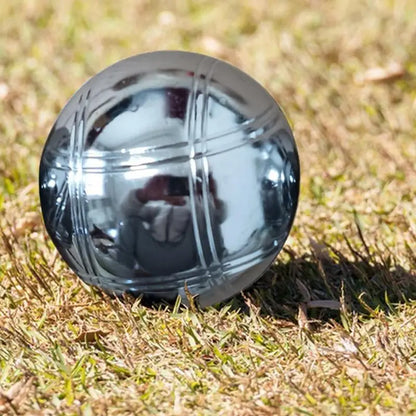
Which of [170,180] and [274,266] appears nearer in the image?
[170,180]

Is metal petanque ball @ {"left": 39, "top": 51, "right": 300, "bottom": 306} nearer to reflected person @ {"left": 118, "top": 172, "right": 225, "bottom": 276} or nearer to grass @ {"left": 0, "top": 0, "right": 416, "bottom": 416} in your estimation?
reflected person @ {"left": 118, "top": 172, "right": 225, "bottom": 276}

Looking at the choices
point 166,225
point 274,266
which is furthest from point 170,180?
point 274,266

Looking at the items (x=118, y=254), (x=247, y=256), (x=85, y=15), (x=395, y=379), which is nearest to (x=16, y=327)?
(x=118, y=254)

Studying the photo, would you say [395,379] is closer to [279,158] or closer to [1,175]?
[279,158]

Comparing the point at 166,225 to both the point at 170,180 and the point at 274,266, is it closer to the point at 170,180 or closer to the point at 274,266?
the point at 170,180

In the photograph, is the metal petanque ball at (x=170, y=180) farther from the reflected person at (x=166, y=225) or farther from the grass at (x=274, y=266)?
the grass at (x=274, y=266)

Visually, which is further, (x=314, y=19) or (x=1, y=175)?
(x=314, y=19)

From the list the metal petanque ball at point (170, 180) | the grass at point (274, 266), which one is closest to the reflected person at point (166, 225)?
the metal petanque ball at point (170, 180)
